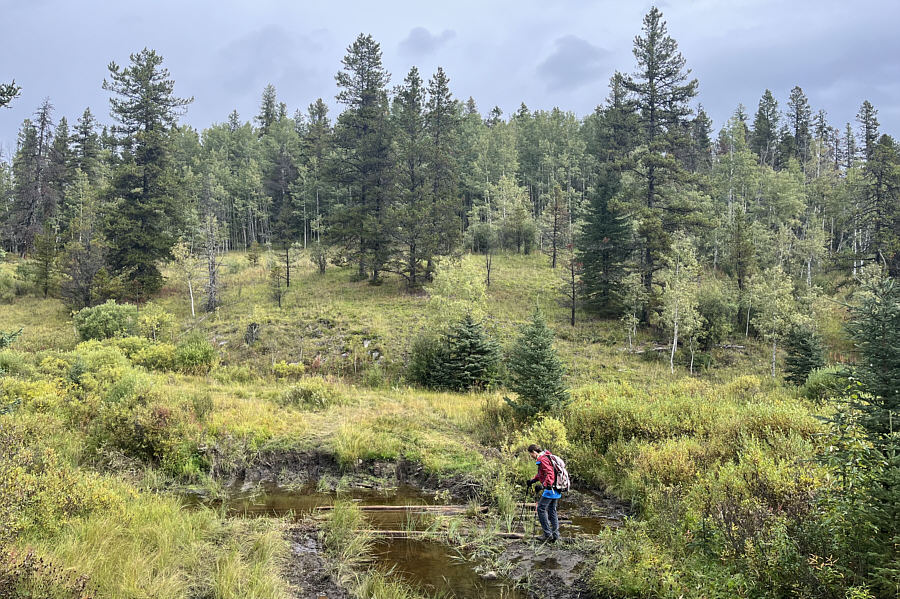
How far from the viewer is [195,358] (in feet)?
73.9

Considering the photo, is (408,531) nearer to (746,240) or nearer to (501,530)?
(501,530)

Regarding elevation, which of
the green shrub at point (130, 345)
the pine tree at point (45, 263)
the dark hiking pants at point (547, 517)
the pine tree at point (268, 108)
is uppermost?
the pine tree at point (268, 108)

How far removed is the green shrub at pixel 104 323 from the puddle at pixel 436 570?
2246cm

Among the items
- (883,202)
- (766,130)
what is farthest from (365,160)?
(766,130)

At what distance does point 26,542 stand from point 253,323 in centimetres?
2204

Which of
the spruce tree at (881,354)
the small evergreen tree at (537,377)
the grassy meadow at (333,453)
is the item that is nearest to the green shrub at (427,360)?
the grassy meadow at (333,453)

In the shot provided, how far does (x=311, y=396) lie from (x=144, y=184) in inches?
1178

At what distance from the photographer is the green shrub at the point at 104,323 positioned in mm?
24672

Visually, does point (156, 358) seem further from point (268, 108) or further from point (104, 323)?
point (268, 108)

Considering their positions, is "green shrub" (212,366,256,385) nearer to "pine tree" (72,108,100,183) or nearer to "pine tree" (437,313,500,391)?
"pine tree" (437,313,500,391)

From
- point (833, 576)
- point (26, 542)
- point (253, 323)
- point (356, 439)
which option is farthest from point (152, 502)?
point (253, 323)

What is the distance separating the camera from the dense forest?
20.7 feet

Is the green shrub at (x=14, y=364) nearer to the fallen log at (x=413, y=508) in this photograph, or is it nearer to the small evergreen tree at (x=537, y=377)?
the fallen log at (x=413, y=508)

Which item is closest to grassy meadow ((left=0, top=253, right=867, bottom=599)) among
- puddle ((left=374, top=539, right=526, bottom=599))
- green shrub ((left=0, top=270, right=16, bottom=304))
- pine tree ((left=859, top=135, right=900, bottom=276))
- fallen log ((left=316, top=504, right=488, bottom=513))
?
fallen log ((left=316, top=504, right=488, bottom=513))
